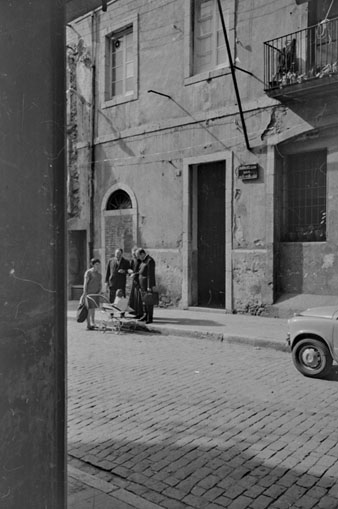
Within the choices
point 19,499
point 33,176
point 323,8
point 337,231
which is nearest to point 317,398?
point 19,499

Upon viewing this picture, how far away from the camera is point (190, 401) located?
18.3ft

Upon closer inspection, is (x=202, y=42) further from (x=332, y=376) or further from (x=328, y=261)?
(x=332, y=376)

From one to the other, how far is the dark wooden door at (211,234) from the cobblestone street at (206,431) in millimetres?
6318

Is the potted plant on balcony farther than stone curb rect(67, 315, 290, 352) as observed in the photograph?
Yes

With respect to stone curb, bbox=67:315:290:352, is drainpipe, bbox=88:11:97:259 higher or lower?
higher

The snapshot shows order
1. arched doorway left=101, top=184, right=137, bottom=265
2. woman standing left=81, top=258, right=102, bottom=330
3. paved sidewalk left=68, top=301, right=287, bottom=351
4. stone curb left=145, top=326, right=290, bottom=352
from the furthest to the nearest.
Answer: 1. arched doorway left=101, top=184, right=137, bottom=265
2. woman standing left=81, top=258, right=102, bottom=330
3. paved sidewalk left=68, top=301, right=287, bottom=351
4. stone curb left=145, top=326, right=290, bottom=352

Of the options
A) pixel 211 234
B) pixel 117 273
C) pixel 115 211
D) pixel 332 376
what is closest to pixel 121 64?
pixel 115 211

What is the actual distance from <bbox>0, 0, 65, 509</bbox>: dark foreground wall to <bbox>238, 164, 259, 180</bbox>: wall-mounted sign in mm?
11156

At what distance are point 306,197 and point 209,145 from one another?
3172 millimetres

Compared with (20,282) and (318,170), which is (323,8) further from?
(20,282)

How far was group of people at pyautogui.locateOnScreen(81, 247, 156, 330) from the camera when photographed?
11.3 meters

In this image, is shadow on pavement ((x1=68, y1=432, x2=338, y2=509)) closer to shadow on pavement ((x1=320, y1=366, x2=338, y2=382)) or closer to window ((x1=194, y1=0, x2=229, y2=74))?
shadow on pavement ((x1=320, y1=366, x2=338, y2=382))

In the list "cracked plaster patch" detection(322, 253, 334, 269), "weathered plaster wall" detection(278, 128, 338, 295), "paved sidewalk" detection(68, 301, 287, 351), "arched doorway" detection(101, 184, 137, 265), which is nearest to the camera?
"paved sidewalk" detection(68, 301, 287, 351)

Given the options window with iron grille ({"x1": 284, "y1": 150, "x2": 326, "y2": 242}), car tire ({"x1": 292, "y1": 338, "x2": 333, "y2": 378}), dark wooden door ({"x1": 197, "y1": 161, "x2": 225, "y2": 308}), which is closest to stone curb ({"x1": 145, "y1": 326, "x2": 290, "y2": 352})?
car tire ({"x1": 292, "y1": 338, "x2": 333, "y2": 378})
